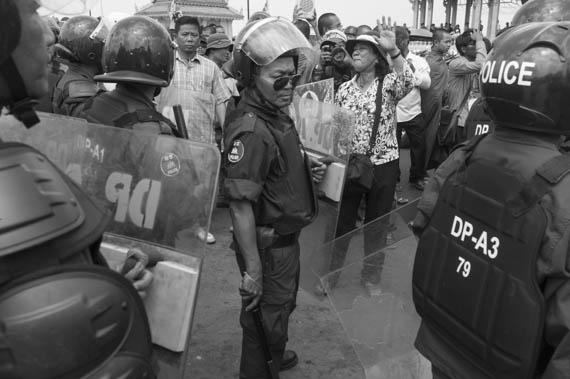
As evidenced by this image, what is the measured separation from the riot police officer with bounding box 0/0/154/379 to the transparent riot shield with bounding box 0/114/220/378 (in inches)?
20.3

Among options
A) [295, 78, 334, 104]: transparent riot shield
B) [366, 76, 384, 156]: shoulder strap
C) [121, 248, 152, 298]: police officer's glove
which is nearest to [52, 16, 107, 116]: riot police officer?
[295, 78, 334, 104]: transparent riot shield

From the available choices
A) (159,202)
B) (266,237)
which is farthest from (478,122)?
(159,202)

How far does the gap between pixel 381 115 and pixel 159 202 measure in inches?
102

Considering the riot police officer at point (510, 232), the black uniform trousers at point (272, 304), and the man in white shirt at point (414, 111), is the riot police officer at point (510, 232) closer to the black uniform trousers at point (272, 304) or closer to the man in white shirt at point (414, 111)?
the black uniform trousers at point (272, 304)

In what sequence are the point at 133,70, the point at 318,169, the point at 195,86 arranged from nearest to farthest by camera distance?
the point at 133,70, the point at 318,169, the point at 195,86

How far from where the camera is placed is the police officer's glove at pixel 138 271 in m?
1.53

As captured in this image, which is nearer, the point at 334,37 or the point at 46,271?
the point at 46,271

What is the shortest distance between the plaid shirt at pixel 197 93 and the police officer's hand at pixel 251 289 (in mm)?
2613

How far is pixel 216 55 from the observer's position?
6.84 meters

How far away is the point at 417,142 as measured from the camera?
21.3 feet

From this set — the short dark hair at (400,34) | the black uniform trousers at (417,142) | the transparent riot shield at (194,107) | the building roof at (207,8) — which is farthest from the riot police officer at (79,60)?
the building roof at (207,8)

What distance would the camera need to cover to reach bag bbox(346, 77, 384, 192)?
3.90 meters

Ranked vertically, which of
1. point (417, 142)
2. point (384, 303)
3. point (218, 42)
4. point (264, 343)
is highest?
point (218, 42)

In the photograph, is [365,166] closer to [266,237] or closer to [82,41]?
[266,237]
